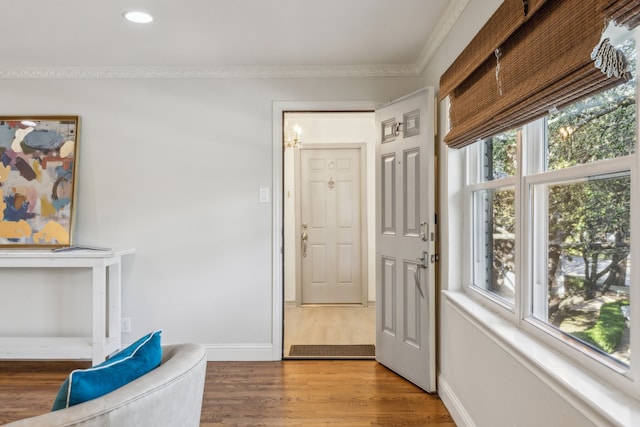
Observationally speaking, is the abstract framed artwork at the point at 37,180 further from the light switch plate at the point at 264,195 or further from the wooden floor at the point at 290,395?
the light switch plate at the point at 264,195

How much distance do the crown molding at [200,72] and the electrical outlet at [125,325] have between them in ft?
6.30

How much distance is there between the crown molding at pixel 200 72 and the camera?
3369 mm

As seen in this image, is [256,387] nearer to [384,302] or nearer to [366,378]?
[366,378]

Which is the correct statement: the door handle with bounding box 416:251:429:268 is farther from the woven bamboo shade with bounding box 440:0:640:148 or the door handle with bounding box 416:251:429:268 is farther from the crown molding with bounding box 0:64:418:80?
the crown molding with bounding box 0:64:418:80

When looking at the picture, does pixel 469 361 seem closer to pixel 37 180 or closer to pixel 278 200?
pixel 278 200

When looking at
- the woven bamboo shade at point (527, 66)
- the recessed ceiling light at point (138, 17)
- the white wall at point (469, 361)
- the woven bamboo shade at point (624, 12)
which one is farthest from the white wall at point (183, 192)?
the woven bamboo shade at point (624, 12)

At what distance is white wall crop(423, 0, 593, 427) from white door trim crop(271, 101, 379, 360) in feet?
2.29

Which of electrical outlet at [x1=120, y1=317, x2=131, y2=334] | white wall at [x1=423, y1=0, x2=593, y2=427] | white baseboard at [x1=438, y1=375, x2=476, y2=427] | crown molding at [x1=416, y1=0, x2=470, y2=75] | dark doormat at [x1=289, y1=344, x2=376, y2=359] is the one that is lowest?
dark doormat at [x1=289, y1=344, x2=376, y2=359]

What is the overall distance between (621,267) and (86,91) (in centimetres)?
366

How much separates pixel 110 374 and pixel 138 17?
2082 millimetres

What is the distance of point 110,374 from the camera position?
120 centimetres

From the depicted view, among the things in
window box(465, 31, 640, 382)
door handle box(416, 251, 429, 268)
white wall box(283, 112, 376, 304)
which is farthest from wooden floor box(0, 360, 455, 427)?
white wall box(283, 112, 376, 304)

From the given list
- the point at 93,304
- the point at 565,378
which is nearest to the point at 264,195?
the point at 93,304

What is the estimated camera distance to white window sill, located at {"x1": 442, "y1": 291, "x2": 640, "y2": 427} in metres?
1.09
